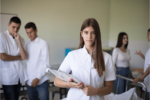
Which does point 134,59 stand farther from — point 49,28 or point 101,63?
point 101,63

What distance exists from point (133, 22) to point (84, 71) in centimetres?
363

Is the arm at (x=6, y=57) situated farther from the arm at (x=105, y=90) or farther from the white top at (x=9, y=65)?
the arm at (x=105, y=90)

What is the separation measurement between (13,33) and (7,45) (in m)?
0.20

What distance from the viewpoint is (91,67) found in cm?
105

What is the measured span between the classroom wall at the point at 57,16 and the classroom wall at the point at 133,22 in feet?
1.74

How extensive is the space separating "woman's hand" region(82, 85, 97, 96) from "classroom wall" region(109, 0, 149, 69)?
11.4ft

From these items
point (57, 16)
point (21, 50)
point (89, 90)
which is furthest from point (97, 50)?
point (57, 16)

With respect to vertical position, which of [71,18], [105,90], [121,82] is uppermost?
[71,18]

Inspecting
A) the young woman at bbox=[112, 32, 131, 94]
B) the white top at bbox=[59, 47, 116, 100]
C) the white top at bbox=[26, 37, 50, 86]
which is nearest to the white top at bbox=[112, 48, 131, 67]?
the young woman at bbox=[112, 32, 131, 94]

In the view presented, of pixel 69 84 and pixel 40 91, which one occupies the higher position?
pixel 69 84

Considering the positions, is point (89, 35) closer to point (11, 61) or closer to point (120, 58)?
point (11, 61)

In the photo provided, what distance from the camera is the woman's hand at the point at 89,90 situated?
953 millimetres

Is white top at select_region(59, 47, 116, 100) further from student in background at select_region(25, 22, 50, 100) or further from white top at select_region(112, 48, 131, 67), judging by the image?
white top at select_region(112, 48, 131, 67)

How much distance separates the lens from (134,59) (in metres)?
4.08
